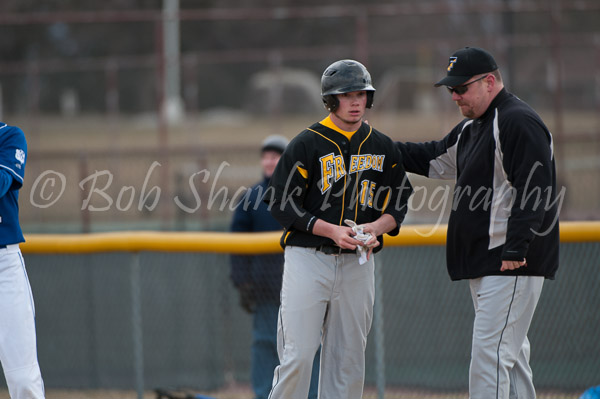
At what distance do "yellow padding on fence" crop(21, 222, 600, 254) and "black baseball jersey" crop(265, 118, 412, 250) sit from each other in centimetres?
88

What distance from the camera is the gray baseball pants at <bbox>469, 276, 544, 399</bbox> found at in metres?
3.73

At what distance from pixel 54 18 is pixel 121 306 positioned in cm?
689

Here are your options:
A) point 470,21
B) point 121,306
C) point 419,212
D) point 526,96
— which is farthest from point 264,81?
point 121,306

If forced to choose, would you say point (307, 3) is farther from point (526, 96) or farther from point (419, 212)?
point (419, 212)

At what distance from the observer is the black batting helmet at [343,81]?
3.82 m

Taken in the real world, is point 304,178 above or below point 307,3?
below

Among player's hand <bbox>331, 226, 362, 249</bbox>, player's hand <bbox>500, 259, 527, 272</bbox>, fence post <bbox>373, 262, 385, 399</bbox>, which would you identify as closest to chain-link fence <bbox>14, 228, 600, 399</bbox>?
fence post <bbox>373, 262, 385, 399</bbox>

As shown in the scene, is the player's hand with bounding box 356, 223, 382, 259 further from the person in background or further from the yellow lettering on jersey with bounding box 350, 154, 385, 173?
the person in background

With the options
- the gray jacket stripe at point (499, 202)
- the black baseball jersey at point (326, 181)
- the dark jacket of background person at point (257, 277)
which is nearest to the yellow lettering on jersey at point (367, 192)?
the black baseball jersey at point (326, 181)

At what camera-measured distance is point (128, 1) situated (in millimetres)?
25328

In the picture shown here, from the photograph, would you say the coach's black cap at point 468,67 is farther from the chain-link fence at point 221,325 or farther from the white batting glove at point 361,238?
→ the chain-link fence at point 221,325

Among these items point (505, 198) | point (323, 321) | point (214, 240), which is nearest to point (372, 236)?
point (323, 321)

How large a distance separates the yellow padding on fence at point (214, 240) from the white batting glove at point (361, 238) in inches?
37.5

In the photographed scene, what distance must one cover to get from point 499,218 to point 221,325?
266 cm
